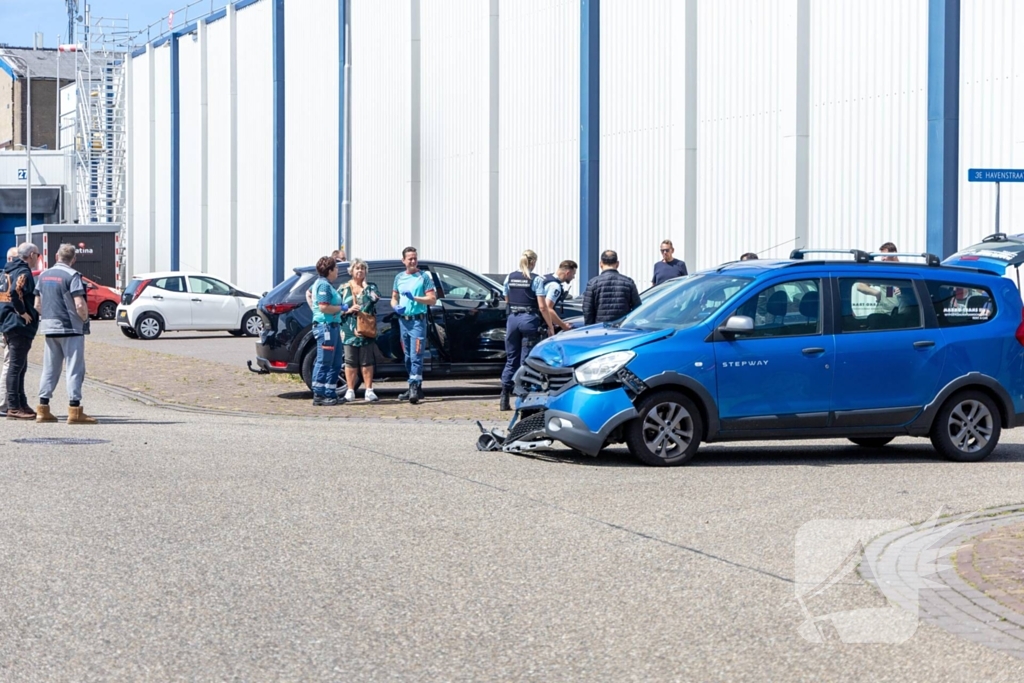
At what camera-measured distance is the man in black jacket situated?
14.6 meters

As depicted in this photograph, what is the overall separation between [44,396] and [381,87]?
23599mm

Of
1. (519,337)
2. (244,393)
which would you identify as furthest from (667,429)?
(244,393)

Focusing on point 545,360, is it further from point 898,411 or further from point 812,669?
point 812,669

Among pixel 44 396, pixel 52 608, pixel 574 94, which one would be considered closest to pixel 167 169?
pixel 574 94

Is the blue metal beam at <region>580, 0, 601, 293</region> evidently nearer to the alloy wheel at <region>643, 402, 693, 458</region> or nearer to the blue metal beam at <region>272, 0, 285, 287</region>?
the blue metal beam at <region>272, 0, 285, 287</region>

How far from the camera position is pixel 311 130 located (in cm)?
4109

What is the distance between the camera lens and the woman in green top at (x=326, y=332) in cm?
1655

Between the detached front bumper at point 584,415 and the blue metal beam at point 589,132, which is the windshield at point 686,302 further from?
the blue metal beam at point 589,132

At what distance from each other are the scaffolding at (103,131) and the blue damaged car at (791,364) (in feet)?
167

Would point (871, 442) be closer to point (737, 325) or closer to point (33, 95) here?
point (737, 325)

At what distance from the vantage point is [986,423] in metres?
11.7

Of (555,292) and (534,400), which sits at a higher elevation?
(555,292)

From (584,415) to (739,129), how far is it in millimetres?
15331

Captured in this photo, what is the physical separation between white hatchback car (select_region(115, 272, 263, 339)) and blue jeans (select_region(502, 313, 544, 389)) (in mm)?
18611
